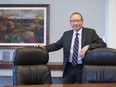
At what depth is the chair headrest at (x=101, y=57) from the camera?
2664 millimetres

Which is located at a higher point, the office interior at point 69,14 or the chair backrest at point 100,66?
the office interior at point 69,14

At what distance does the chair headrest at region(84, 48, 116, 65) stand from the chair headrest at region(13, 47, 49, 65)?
1.93 ft

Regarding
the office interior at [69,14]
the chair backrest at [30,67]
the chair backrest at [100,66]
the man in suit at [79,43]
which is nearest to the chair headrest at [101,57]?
the chair backrest at [100,66]

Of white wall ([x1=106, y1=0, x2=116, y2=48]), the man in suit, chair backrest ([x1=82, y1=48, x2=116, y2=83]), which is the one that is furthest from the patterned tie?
white wall ([x1=106, y1=0, x2=116, y2=48])

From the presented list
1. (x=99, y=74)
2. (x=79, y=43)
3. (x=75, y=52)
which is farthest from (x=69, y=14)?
(x=99, y=74)

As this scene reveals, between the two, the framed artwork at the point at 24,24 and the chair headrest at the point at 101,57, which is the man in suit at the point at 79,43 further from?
the framed artwork at the point at 24,24

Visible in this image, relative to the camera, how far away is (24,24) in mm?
4141

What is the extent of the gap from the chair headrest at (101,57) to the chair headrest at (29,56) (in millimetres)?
588

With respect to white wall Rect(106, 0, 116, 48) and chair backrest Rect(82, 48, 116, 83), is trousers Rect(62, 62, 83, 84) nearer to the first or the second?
chair backrest Rect(82, 48, 116, 83)

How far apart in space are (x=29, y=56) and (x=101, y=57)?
36.7 inches

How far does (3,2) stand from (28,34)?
32.0 inches

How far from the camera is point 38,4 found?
4.08 meters

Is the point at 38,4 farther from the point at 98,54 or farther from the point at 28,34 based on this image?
the point at 98,54

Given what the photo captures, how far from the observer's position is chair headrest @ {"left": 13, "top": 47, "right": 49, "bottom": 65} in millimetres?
2727
